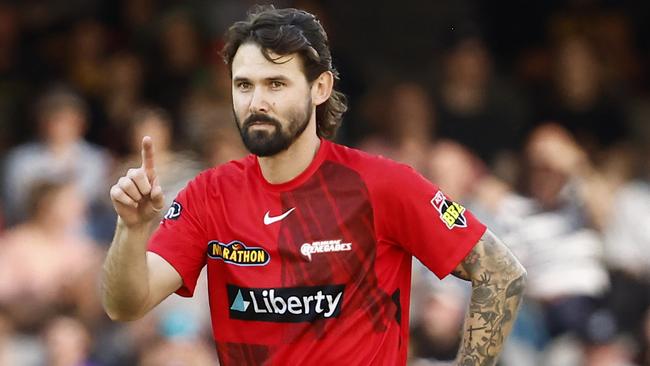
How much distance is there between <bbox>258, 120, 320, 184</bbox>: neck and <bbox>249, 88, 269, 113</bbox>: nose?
23cm

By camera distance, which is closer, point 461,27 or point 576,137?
point 576,137

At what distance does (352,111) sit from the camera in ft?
39.0

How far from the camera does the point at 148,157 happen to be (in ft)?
15.9

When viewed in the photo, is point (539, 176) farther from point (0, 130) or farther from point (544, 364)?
point (0, 130)

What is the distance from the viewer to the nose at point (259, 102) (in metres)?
4.98

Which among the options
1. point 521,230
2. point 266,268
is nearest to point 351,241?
point 266,268

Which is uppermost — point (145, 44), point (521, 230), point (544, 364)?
point (145, 44)

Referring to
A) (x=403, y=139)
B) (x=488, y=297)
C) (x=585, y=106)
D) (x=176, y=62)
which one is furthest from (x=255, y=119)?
(x=585, y=106)

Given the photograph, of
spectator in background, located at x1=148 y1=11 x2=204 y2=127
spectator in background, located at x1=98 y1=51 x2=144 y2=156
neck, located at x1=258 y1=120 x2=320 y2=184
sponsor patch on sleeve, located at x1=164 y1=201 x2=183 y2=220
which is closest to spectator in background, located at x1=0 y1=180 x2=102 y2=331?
spectator in background, located at x1=98 y1=51 x2=144 y2=156

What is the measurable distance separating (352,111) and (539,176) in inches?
91.2

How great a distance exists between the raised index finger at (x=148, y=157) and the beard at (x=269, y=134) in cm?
33

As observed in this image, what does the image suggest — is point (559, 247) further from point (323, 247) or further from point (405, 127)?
point (323, 247)

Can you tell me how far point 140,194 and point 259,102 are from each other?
1.69 ft

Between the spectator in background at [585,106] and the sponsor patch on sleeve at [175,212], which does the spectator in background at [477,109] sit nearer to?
the spectator in background at [585,106]
